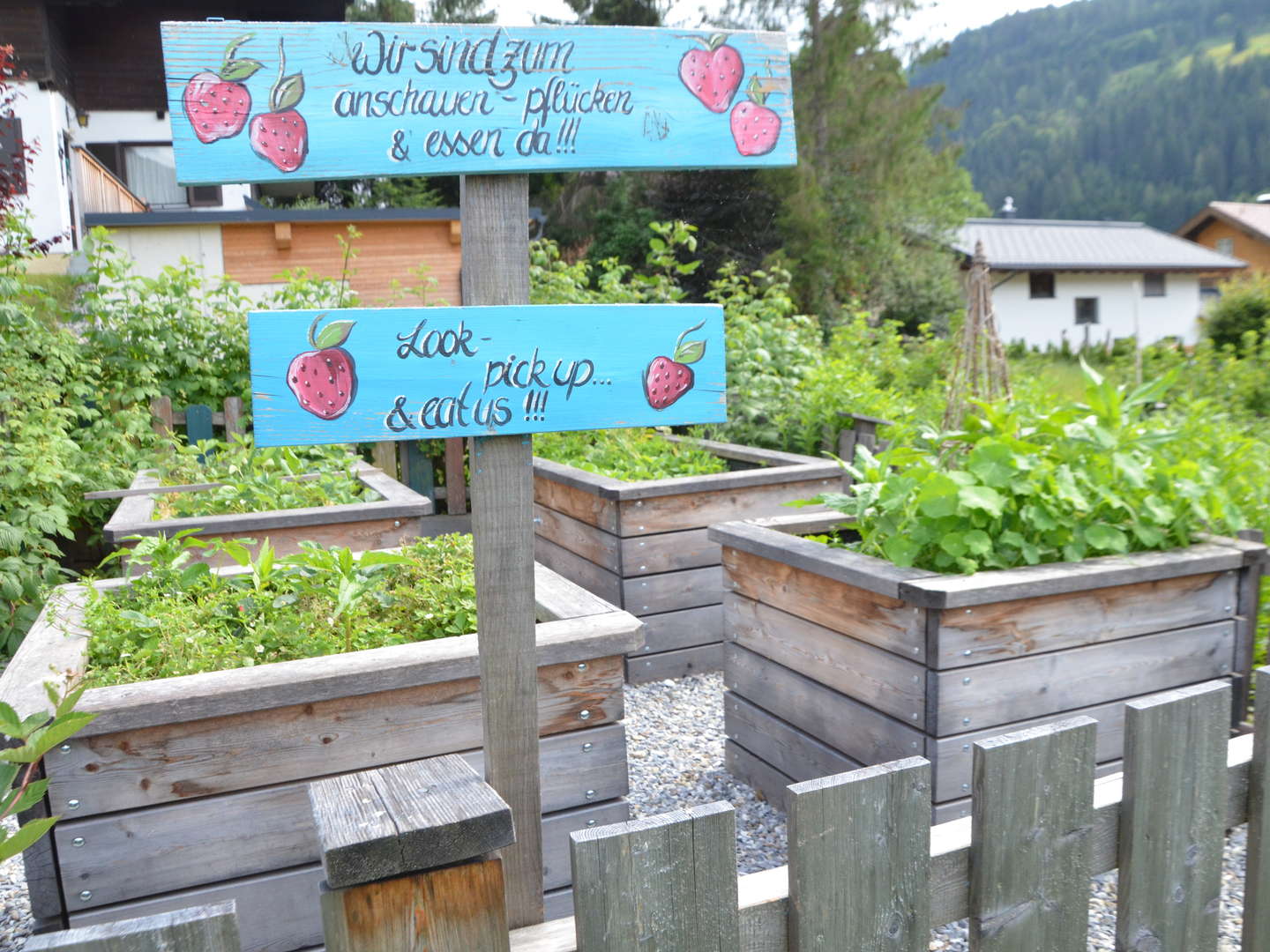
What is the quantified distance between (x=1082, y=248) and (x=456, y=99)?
42.1 metres

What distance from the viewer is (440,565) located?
10.1ft

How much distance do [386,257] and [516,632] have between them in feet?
33.4

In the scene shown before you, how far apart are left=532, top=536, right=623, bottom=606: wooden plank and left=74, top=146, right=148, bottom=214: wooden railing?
936cm

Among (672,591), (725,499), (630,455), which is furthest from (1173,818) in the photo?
(630,455)

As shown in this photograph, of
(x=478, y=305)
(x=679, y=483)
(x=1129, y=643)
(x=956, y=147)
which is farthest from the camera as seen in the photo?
(x=956, y=147)

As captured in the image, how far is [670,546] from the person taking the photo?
4.53 metres

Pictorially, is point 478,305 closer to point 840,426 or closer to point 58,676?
point 58,676

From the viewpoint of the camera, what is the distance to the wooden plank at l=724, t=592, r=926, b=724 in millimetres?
2742

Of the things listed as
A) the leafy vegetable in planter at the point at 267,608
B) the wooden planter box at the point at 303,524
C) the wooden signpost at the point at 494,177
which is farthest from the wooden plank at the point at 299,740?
the wooden planter box at the point at 303,524

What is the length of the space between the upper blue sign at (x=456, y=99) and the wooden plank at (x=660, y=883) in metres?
0.95

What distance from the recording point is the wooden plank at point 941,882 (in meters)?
1.29

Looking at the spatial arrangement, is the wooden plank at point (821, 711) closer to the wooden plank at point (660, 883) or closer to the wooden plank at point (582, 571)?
the wooden plank at point (582, 571)

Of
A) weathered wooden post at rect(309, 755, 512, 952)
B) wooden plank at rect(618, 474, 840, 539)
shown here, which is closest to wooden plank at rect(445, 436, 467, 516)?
wooden plank at rect(618, 474, 840, 539)

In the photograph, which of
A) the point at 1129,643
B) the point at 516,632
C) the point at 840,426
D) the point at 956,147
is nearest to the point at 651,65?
the point at 516,632
